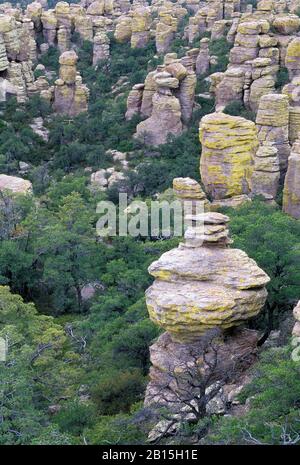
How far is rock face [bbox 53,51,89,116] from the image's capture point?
1914 inches

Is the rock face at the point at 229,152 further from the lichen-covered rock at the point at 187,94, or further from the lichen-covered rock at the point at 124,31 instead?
the lichen-covered rock at the point at 124,31

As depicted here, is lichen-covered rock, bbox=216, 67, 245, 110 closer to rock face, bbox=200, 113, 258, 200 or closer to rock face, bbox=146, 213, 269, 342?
rock face, bbox=200, 113, 258, 200

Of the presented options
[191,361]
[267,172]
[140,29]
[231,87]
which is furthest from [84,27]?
[191,361]

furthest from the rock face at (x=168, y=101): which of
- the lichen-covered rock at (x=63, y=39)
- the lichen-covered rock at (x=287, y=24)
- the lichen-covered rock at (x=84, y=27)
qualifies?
the lichen-covered rock at (x=84, y=27)

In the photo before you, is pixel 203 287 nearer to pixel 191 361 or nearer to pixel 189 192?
pixel 191 361

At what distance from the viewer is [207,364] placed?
17781 mm

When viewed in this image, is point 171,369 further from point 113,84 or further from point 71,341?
point 113,84

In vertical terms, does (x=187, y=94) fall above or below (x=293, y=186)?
above

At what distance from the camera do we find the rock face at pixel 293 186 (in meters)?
33.0

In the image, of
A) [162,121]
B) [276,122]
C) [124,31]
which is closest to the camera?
[276,122]

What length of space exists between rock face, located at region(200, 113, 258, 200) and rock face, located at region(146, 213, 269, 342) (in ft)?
52.9

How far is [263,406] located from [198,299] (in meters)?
3.13

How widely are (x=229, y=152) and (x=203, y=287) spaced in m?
17.3

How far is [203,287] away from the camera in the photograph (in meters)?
18.6
